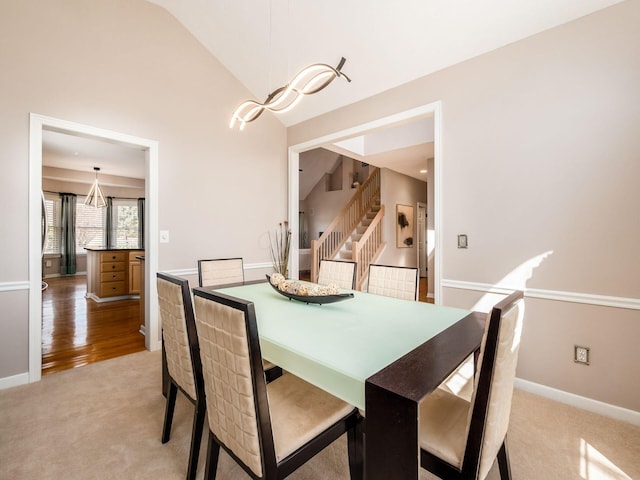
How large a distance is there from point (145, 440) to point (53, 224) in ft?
27.3

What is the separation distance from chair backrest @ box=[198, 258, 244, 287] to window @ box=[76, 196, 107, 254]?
713 centimetres

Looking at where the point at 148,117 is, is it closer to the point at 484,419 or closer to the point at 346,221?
the point at 484,419

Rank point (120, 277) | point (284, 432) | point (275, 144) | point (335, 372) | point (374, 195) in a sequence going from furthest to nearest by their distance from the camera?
point (374, 195), point (120, 277), point (275, 144), point (284, 432), point (335, 372)

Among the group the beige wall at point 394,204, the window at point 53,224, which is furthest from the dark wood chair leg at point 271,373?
the window at point 53,224

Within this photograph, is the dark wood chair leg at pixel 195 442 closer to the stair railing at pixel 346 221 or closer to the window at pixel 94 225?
the stair railing at pixel 346 221

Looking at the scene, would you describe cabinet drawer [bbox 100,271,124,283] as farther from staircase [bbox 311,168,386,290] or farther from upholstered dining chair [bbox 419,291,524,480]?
upholstered dining chair [bbox 419,291,524,480]

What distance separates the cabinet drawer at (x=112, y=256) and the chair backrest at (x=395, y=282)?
4752 mm

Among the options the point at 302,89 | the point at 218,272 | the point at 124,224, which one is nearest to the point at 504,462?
the point at 302,89

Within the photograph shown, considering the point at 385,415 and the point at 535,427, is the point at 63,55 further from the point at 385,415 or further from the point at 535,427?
the point at 535,427

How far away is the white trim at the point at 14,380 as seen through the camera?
224 centimetres

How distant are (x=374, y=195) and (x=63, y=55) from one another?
19.7 feet

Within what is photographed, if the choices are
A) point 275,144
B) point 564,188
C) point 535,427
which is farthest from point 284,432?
point 275,144

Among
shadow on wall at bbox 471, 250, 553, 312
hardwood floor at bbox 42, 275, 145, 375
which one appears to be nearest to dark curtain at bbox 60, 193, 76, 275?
hardwood floor at bbox 42, 275, 145, 375

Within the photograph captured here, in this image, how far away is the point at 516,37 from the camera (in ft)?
7.38
